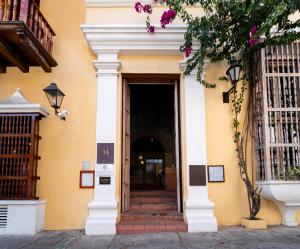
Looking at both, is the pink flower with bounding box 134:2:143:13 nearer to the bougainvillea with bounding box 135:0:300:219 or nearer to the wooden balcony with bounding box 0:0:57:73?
the bougainvillea with bounding box 135:0:300:219

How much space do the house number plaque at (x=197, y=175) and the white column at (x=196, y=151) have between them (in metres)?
0.06

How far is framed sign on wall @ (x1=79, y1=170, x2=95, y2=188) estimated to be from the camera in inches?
236

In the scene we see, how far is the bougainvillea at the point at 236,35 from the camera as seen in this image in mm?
5305

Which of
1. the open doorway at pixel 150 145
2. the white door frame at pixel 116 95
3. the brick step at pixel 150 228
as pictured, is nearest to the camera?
the brick step at pixel 150 228

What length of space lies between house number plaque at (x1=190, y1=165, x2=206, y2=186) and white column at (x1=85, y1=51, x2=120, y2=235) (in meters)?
1.43

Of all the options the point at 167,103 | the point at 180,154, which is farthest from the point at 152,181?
the point at 180,154

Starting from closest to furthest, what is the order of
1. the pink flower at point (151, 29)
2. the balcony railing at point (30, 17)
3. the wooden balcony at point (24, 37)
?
the wooden balcony at point (24, 37) → the balcony railing at point (30, 17) → the pink flower at point (151, 29)

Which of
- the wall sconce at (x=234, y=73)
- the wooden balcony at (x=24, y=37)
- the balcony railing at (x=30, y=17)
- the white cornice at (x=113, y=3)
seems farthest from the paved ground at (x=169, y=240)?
the white cornice at (x=113, y=3)

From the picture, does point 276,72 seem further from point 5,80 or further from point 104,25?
point 5,80

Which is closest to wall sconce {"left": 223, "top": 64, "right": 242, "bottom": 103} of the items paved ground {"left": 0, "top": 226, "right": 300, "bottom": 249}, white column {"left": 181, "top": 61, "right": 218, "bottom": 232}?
white column {"left": 181, "top": 61, "right": 218, "bottom": 232}

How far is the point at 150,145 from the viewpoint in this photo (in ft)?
52.9

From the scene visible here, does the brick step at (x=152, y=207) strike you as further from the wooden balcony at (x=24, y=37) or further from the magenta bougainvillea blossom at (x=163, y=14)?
the magenta bougainvillea blossom at (x=163, y=14)

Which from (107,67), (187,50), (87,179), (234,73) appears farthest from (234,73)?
(87,179)

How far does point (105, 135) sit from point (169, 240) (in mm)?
2216
